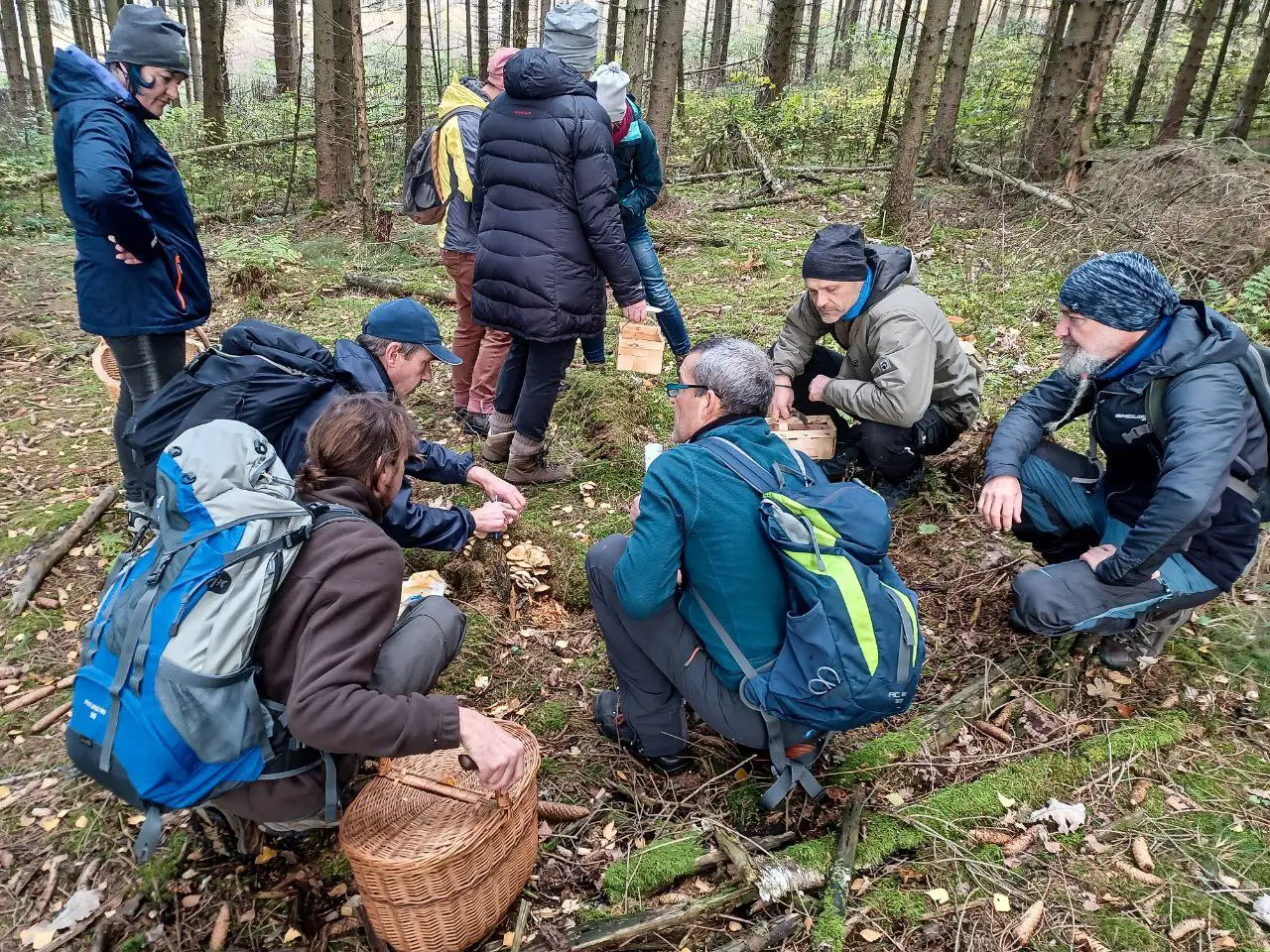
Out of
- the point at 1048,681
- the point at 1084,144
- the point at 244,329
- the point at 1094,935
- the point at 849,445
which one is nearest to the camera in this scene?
the point at 1094,935

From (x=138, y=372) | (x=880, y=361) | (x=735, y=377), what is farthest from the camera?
(x=880, y=361)

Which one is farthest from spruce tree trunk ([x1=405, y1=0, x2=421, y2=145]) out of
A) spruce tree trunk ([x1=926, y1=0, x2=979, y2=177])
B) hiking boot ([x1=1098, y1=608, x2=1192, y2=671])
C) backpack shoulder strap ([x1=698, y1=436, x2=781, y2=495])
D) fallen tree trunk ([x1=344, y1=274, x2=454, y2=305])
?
hiking boot ([x1=1098, y1=608, x2=1192, y2=671])

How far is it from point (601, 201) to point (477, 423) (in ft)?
6.62

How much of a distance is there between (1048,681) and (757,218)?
355 inches

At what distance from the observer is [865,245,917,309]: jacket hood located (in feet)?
13.9

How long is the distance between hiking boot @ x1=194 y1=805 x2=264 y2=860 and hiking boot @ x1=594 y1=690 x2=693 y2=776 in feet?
4.44

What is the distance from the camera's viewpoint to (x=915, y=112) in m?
8.47

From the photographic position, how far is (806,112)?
48.8 ft

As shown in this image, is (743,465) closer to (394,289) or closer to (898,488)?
(898,488)

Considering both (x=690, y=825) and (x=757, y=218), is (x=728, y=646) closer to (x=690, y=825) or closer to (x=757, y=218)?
(x=690, y=825)

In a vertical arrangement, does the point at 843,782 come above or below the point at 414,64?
below

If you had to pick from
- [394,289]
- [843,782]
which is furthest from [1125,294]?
[394,289]

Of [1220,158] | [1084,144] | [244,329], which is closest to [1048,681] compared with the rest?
[244,329]

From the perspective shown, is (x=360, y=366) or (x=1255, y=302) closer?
(x=360, y=366)
